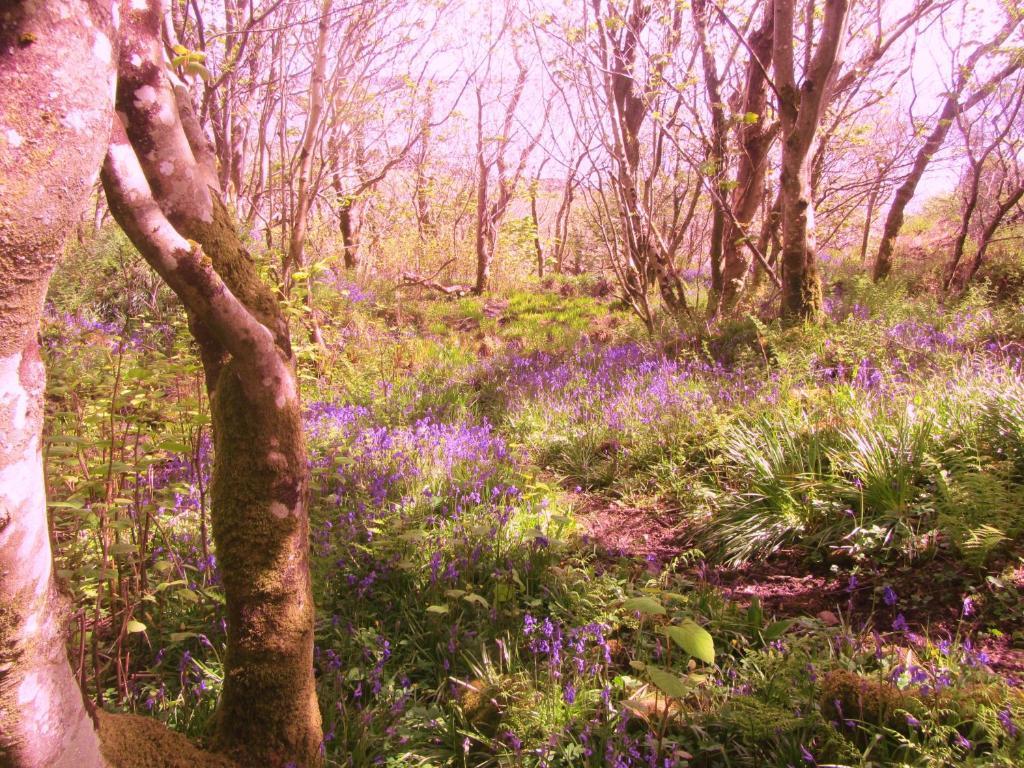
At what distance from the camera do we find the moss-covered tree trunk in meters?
1.43

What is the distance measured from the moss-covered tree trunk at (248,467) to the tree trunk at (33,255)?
52 centimetres

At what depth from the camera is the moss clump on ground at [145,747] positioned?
126 centimetres

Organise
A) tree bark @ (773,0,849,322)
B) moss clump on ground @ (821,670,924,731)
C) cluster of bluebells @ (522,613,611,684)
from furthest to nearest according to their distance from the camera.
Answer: tree bark @ (773,0,849,322) < cluster of bluebells @ (522,613,611,684) < moss clump on ground @ (821,670,924,731)

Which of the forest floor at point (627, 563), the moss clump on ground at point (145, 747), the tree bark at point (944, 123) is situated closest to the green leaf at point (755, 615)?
the forest floor at point (627, 563)

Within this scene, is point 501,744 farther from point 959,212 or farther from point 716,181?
point 959,212

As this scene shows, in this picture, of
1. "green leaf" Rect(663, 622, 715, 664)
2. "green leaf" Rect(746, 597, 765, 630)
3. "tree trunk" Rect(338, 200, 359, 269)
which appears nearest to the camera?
"green leaf" Rect(663, 622, 715, 664)

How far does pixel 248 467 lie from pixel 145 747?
27.3 inches

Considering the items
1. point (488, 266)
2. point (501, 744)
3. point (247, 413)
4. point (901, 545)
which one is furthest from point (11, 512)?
point (488, 266)

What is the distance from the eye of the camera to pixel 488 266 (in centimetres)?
1449

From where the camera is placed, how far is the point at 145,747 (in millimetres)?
1364

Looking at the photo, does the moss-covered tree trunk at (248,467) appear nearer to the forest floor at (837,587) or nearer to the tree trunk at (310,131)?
the forest floor at (837,587)

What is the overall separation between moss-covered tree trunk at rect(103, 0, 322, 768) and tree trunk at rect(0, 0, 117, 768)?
1.69ft

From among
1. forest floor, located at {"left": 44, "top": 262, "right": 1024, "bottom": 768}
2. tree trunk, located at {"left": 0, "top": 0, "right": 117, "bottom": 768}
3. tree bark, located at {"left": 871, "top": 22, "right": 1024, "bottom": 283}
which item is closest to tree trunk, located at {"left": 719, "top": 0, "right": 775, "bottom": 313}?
forest floor, located at {"left": 44, "top": 262, "right": 1024, "bottom": 768}

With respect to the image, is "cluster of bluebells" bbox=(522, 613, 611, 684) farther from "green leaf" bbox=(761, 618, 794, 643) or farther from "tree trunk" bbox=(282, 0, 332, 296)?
"tree trunk" bbox=(282, 0, 332, 296)
